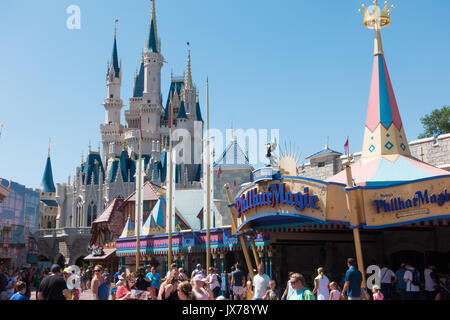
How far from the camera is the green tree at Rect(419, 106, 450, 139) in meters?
44.9

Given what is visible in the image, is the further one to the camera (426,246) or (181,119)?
(181,119)

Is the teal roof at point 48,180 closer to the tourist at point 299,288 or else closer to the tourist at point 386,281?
the tourist at point 386,281

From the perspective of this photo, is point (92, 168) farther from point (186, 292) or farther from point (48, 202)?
point (186, 292)

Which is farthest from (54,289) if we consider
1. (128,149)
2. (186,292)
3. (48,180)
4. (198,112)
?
(198,112)

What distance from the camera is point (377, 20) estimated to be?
18.6 metres

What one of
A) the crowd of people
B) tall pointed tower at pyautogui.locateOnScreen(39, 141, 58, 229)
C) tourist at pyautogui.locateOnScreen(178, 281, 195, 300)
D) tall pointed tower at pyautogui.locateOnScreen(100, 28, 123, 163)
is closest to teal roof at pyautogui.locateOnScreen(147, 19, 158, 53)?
tall pointed tower at pyautogui.locateOnScreen(100, 28, 123, 163)

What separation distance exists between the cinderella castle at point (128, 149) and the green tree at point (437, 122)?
33.2 metres

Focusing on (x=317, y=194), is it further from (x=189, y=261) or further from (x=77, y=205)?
(x=77, y=205)

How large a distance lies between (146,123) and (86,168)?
1182 cm

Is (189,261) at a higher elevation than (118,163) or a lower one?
lower

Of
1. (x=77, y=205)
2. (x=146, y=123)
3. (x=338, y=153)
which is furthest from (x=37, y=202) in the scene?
(x=338, y=153)

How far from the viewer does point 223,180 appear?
2914cm

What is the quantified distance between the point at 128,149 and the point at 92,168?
6.45 m
